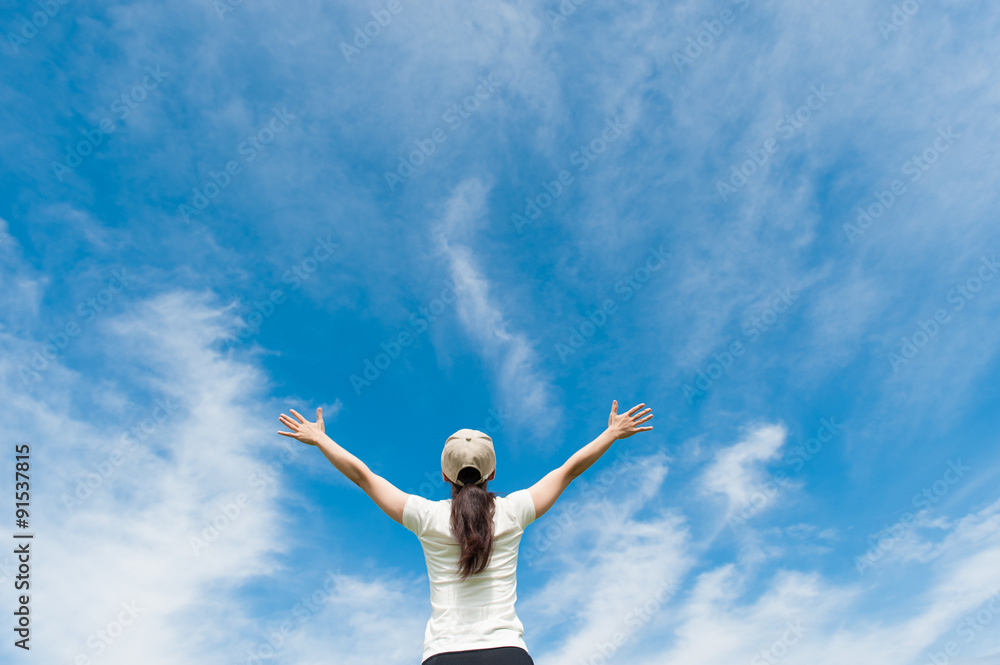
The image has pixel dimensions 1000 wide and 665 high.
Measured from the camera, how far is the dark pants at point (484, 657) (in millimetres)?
3781

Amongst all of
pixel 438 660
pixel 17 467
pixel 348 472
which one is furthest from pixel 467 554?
pixel 17 467

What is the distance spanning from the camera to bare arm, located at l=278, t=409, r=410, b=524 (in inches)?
175

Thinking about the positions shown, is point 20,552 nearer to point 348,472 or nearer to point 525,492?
point 348,472

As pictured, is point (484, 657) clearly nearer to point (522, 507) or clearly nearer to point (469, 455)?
point (522, 507)

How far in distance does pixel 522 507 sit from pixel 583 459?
0.61 metres

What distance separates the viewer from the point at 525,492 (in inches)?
177

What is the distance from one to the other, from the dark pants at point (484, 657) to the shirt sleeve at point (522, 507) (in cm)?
82

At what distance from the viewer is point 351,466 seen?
15.4ft

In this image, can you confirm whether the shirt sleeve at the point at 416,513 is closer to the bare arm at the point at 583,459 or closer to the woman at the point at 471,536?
the woman at the point at 471,536

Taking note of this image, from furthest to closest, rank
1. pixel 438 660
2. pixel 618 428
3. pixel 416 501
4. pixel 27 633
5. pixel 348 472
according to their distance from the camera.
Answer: pixel 27 633 < pixel 618 428 < pixel 348 472 < pixel 416 501 < pixel 438 660

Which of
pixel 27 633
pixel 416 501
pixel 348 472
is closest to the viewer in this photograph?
pixel 416 501

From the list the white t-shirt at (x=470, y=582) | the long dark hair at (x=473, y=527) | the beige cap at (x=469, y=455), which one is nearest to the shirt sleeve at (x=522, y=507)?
the white t-shirt at (x=470, y=582)

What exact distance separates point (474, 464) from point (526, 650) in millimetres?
1267

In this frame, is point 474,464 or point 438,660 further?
point 474,464
